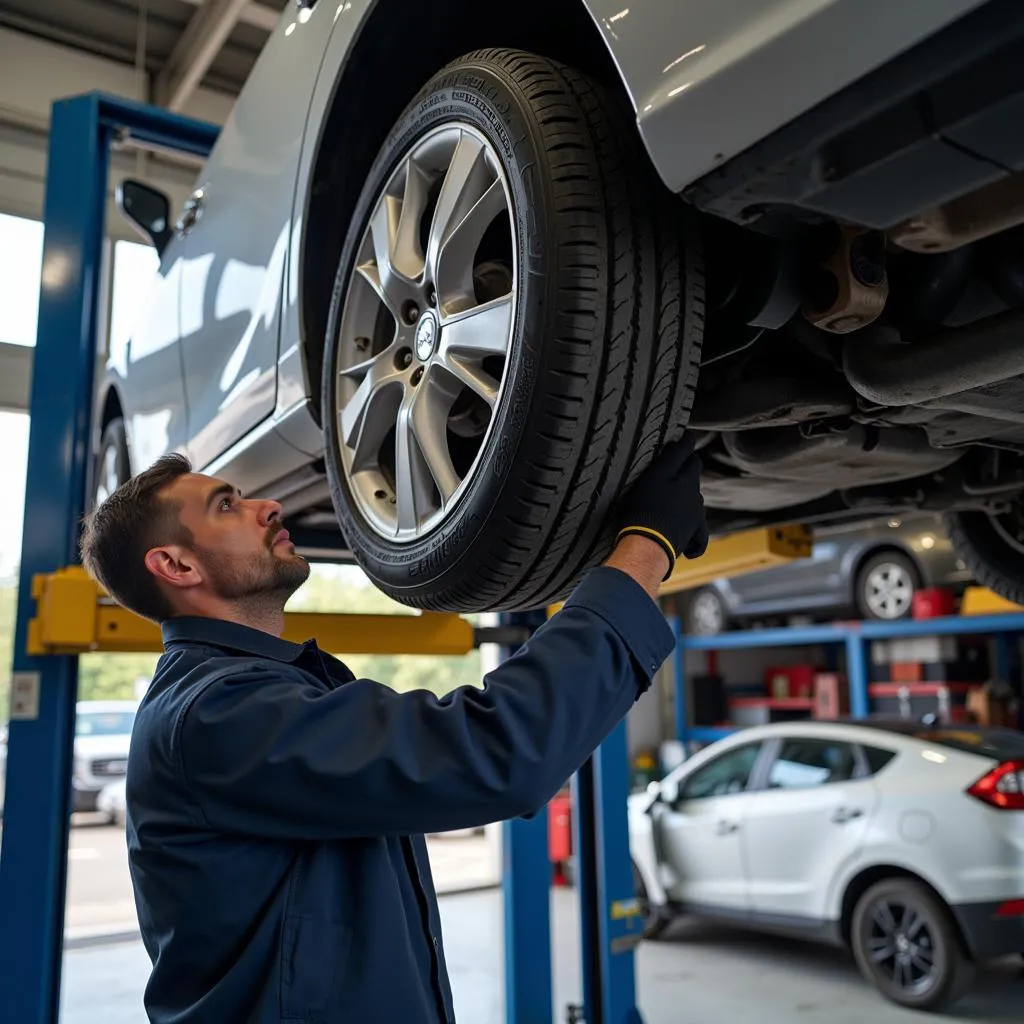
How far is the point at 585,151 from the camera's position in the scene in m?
1.15

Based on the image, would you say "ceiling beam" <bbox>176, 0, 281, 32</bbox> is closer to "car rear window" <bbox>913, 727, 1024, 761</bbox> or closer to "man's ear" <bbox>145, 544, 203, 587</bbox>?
"car rear window" <bbox>913, 727, 1024, 761</bbox>

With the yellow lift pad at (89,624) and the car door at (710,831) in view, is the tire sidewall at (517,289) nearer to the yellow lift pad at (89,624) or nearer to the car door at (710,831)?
the yellow lift pad at (89,624)

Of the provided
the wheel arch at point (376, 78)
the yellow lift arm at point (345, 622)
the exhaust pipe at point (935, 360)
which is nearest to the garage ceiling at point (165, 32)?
the yellow lift arm at point (345, 622)

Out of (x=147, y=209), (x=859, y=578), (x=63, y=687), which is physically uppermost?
(x=147, y=209)

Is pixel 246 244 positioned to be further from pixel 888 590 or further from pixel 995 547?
pixel 888 590

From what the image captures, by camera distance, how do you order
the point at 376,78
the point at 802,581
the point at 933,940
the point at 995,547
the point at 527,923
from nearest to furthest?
the point at 376,78 < the point at 995,547 < the point at 527,923 < the point at 933,940 < the point at 802,581

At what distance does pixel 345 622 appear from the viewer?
8.68ft

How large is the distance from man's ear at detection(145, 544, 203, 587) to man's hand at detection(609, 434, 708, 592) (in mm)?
603

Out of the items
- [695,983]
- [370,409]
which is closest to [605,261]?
[370,409]

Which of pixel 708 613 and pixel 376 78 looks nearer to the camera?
pixel 376 78

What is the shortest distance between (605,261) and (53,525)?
1.86m

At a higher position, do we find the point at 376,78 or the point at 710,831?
the point at 376,78

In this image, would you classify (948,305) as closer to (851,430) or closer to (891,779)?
(851,430)

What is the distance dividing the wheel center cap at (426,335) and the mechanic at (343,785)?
366mm
